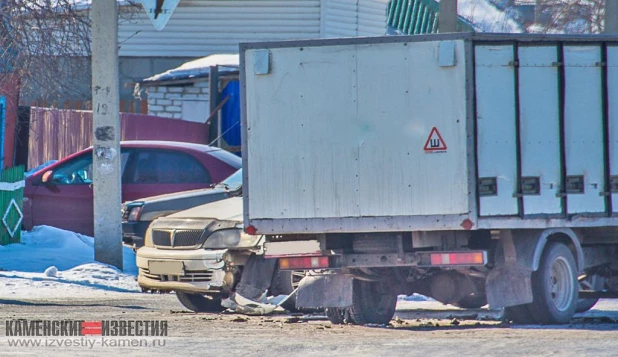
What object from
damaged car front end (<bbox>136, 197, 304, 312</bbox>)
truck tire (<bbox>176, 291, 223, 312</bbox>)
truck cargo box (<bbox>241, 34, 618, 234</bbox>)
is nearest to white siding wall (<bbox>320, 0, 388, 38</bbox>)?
truck tire (<bbox>176, 291, 223, 312</bbox>)

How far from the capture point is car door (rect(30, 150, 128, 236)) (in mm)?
17438

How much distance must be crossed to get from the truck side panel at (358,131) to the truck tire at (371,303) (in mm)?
985

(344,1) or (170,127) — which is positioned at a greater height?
(344,1)

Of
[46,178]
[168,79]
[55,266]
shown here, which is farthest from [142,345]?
[168,79]

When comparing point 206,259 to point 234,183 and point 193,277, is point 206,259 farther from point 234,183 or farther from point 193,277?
point 234,183

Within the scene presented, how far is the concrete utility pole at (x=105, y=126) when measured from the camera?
15539 millimetres

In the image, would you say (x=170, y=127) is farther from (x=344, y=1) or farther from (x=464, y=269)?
(x=464, y=269)

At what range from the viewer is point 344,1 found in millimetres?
32969

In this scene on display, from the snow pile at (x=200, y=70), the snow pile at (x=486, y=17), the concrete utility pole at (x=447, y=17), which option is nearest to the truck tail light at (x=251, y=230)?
the concrete utility pole at (x=447, y=17)

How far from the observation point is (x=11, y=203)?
683 inches

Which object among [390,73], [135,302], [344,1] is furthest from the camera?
[344,1]

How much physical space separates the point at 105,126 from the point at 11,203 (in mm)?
2578

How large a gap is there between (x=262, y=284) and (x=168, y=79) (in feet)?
56.8

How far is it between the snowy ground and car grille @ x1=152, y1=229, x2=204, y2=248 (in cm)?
207
